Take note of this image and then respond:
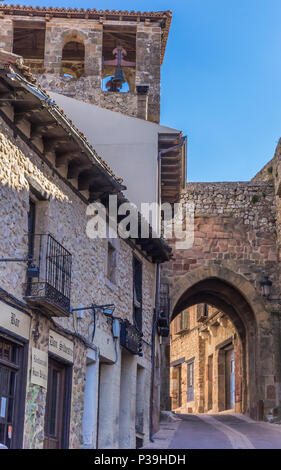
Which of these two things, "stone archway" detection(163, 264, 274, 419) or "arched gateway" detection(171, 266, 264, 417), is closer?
"stone archway" detection(163, 264, 274, 419)

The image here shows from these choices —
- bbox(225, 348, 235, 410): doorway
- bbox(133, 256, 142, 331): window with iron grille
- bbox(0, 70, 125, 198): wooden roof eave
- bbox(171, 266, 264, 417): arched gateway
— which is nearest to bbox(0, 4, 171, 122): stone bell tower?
bbox(171, 266, 264, 417): arched gateway

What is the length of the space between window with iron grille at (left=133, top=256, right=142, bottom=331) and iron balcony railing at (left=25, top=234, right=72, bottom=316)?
4.34 m

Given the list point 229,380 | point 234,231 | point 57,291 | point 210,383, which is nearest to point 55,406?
point 57,291

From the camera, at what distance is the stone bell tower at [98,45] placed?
70.5 feet

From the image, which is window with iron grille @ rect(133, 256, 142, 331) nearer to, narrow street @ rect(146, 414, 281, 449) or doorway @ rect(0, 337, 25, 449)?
narrow street @ rect(146, 414, 281, 449)

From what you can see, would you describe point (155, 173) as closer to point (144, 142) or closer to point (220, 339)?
point (144, 142)

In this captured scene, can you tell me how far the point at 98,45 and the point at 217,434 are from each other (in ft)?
36.7

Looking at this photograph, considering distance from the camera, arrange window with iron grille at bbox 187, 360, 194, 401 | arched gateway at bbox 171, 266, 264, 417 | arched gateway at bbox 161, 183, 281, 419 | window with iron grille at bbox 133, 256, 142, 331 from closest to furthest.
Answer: window with iron grille at bbox 133, 256, 142, 331 → arched gateway at bbox 161, 183, 281, 419 → arched gateway at bbox 171, 266, 264, 417 → window with iron grille at bbox 187, 360, 194, 401

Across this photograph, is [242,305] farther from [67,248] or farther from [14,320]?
[14,320]

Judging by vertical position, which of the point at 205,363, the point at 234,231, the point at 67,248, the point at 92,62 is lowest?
the point at 67,248

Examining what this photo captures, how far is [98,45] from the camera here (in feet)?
72.7

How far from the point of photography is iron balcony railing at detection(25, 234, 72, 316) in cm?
980

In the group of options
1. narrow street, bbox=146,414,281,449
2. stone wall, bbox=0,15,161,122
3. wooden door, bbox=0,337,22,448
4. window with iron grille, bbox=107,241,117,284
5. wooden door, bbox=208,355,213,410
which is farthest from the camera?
wooden door, bbox=208,355,213,410

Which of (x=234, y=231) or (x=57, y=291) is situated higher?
(x=234, y=231)
